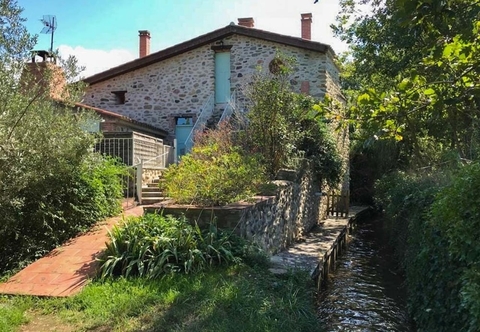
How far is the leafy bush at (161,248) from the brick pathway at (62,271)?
0.40 m

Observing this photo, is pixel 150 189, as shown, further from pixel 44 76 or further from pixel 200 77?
pixel 200 77

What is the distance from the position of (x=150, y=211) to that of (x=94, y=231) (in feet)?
5.55

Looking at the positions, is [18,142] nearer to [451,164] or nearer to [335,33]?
[451,164]

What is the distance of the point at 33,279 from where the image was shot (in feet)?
18.3

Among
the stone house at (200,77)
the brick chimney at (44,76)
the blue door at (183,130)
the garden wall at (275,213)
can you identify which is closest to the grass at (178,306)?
the garden wall at (275,213)

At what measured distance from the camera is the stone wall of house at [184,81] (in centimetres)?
1583

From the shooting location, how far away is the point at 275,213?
27.8 ft

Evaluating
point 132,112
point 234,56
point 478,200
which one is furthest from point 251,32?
point 478,200

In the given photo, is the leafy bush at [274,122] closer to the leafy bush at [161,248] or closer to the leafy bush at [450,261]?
the leafy bush at [161,248]

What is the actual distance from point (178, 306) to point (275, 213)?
4.26 metres

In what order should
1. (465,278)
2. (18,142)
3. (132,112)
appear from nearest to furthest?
(465,278)
(18,142)
(132,112)

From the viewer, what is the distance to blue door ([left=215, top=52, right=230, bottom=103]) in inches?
653

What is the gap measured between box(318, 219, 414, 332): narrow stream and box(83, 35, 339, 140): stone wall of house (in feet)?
24.9

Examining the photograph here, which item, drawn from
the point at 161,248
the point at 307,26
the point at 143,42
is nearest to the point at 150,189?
the point at 161,248
